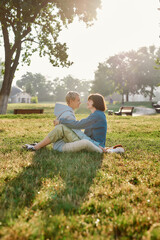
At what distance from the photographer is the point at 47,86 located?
120 m

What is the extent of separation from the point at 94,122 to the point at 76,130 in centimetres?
49

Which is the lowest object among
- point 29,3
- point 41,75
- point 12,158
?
point 12,158

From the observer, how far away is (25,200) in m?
2.60

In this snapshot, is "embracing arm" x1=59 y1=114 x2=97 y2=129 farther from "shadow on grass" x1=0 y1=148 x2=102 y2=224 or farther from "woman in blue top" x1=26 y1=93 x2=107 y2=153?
"shadow on grass" x1=0 y1=148 x2=102 y2=224

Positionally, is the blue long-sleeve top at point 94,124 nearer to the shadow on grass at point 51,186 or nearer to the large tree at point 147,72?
the shadow on grass at point 51,186

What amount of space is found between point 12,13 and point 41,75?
→ 103 metres

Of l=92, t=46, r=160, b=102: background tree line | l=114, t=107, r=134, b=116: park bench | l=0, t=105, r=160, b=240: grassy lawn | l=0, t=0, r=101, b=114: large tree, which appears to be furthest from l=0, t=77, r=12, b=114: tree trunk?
l=92, t=46, r=160, b=102: background tree line

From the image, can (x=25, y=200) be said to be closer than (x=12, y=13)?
Yes

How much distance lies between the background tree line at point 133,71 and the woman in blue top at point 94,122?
175ft

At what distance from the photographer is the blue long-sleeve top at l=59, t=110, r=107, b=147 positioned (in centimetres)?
512

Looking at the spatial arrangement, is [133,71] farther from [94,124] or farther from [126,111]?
[94,124]

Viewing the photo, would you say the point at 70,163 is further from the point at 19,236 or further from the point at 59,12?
the point at 59,12

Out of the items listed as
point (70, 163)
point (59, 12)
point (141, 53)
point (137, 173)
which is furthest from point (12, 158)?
point (141, 53)

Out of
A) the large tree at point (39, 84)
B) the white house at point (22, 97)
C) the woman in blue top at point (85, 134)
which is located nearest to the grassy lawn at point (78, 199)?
the woman in blue top at point (85, 134)
